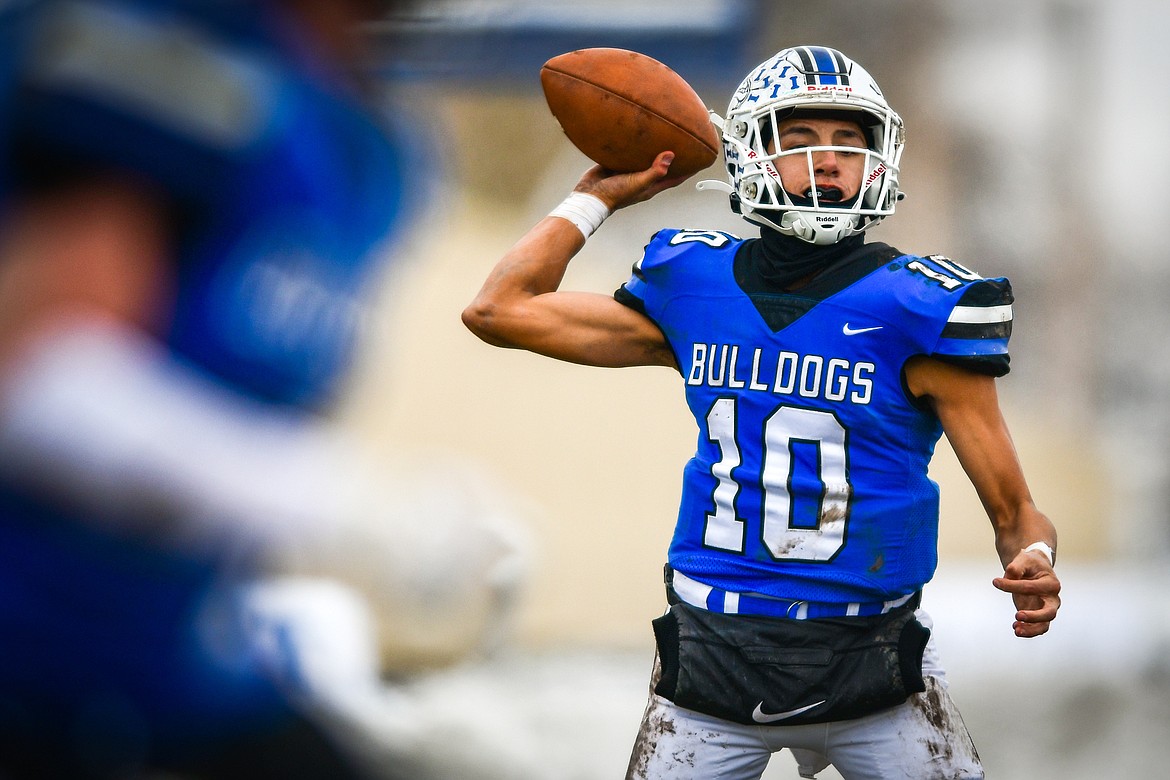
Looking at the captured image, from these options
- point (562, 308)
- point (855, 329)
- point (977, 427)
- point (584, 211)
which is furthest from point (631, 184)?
point (977, 427)

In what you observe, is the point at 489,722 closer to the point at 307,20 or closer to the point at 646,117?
the point at 646,117

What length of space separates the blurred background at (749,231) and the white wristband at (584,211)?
2705 mm

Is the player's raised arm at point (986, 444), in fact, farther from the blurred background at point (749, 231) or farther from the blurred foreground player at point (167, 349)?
the blurred background at point (749, 231)

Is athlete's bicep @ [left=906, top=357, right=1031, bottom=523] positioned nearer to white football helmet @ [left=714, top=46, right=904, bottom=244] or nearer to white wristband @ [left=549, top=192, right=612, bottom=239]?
white football helmet @ [left=714, top=46, right=904, bottom=244]

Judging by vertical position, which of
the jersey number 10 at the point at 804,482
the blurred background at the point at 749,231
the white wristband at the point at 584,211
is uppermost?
the blurred background at the point at 749,231

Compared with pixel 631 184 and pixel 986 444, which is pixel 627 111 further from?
pixel 986 444

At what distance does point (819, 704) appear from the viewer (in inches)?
86.0

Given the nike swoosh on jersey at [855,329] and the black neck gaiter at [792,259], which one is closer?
the nike swoosh on jersey at [855,329]

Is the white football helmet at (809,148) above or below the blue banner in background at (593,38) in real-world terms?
below

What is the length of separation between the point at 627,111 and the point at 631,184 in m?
0.14

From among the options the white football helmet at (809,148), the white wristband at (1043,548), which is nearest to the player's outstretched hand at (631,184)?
the white football helmet at (809,148)

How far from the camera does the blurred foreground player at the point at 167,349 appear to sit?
141 centimetres

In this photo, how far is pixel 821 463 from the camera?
2.21m

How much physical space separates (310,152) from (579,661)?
11.6 feet
